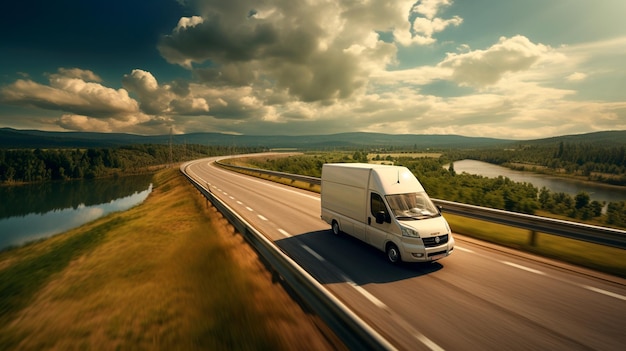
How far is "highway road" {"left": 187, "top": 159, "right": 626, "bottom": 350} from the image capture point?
484 cm

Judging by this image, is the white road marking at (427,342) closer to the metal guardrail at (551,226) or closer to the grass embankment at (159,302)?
the grass embankment at (159,302)

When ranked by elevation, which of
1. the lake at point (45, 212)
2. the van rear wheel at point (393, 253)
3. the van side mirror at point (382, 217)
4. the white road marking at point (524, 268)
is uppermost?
the van side mirror at point (382, 217)

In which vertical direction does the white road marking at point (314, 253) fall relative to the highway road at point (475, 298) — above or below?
below

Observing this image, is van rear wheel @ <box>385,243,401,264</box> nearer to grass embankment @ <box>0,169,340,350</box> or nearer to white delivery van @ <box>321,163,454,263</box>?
white delivery van @ <box>321,163,454,263</box>

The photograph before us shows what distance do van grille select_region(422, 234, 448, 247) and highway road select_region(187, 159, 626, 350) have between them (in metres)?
0.69

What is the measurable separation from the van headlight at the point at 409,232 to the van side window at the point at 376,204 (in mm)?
832

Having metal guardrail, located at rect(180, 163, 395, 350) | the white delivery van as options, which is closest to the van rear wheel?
the white delivery van

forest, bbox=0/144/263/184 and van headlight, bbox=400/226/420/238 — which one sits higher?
van headlight, bbox=400/226/420/238

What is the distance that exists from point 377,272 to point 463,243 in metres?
4.11

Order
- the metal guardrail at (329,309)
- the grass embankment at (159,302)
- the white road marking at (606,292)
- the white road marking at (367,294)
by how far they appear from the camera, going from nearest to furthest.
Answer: the metal guardrail at (329,309), the grass embankment at (159,302), the white road marking at (367,294), the white road marking at (606,292)

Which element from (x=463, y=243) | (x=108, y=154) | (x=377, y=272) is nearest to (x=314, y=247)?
(x=377, y=272)

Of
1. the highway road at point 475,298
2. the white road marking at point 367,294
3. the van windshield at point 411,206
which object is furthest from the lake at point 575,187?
the white road marking at point 367,294

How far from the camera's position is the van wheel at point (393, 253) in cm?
773

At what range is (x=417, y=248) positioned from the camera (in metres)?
7.34
